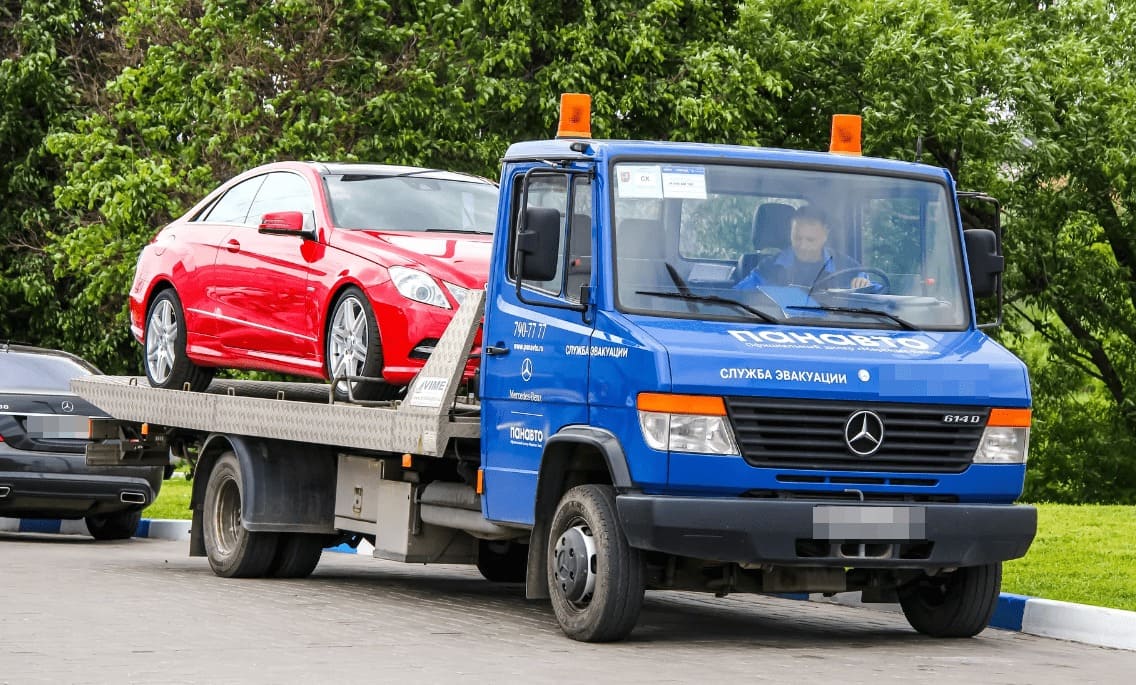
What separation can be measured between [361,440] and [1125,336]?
20.8m

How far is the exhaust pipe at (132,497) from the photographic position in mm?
15289

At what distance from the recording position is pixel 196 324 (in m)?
12.7

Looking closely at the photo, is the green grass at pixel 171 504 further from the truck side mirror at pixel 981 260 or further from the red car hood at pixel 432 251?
the truck side mirror at pixel 981 260

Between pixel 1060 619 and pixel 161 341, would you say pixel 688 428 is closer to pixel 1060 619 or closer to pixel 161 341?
pixel 1060 619

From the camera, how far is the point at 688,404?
8.38m

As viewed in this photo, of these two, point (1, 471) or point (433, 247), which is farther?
point (1, 471)

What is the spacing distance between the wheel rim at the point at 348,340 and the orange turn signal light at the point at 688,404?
278 centimetres

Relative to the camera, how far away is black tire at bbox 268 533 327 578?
12.5 meters

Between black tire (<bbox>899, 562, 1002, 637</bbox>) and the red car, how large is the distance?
Result: 2.60m

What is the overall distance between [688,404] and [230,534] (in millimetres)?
5162

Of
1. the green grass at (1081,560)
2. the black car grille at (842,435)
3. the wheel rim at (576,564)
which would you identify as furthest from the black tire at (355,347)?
the green grass at (1081,560)

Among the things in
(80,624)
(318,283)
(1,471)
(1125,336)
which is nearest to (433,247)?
(318,283)

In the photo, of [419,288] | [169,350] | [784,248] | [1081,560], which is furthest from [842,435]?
[169,350]

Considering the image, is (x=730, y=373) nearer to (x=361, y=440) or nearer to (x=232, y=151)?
(x=361, y=440)
